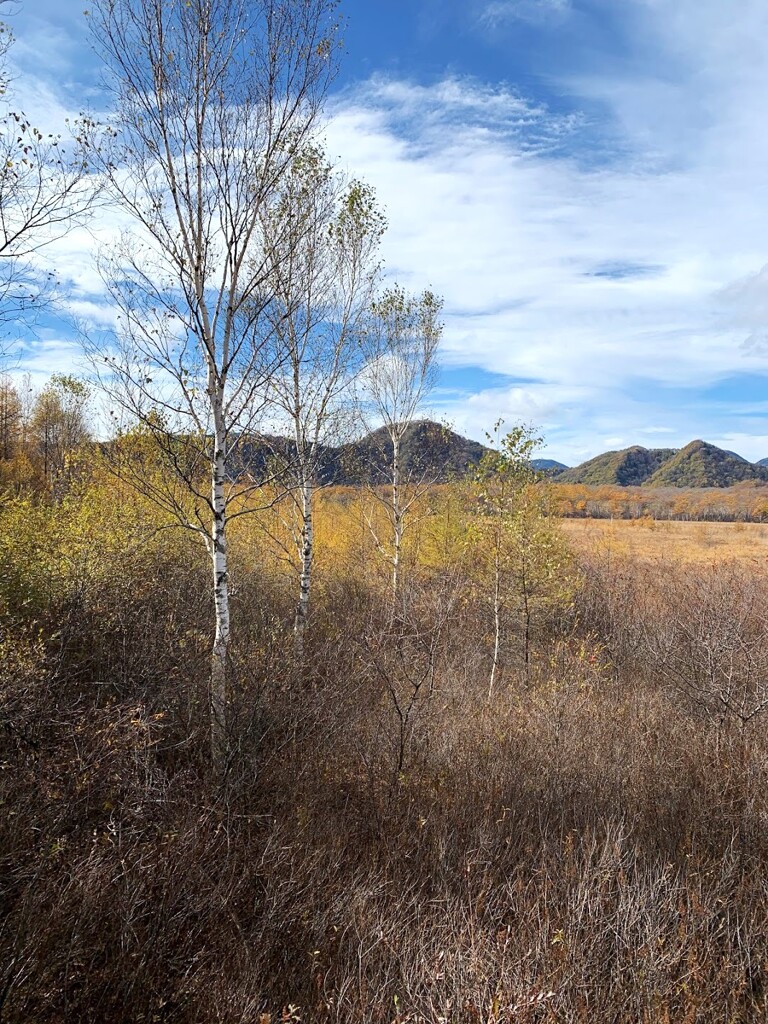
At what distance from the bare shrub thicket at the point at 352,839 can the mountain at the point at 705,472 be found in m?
183

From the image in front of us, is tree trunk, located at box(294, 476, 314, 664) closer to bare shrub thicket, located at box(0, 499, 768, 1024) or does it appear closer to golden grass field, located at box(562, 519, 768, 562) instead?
bare shrub thicket, located at box(0, 499, 768, 1024)

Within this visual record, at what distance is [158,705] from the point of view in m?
6.94

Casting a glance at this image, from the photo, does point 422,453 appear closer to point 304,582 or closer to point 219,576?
point 304,582

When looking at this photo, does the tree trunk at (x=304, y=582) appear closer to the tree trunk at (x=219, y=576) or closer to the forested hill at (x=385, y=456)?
the forested hill at (x=385, y=456)

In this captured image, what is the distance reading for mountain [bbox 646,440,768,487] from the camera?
172m

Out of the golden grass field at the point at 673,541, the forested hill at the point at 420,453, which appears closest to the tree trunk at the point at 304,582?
the forested hill at the point at 420,453

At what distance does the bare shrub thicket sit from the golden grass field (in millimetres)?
20931

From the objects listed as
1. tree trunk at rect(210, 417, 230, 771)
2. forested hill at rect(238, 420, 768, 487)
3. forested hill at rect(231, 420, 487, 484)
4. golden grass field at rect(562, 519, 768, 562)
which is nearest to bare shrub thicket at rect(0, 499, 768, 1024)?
tree trunk at rect(210, 417, 230, 771)

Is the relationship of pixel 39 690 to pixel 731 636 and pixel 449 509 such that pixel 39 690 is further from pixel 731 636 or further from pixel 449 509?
pixel 449 509

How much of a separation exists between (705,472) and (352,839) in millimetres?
209464

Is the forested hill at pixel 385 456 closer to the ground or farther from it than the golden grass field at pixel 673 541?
farther from it

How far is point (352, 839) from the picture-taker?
5.43m

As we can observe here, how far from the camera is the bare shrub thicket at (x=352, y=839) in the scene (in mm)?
3252

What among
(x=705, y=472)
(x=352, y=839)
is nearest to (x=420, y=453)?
(x=352, y=839)
